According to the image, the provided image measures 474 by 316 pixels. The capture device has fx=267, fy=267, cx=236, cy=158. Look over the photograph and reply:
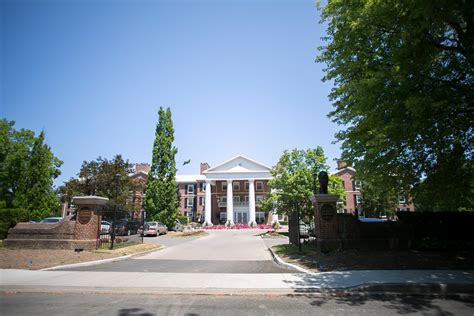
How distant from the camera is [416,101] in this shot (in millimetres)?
8203

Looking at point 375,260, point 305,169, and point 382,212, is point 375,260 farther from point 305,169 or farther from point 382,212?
point 382,212

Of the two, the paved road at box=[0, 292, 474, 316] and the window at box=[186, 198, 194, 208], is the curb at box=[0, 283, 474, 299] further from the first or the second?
the window at box=[186, 198, 194, 208]

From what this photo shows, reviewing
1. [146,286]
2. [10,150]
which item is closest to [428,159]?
[146,286]

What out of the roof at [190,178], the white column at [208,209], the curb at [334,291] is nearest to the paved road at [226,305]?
the curb at [334,291]

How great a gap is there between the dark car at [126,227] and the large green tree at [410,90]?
21.7 m

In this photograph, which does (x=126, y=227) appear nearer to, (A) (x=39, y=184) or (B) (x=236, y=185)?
(A) (x=39, y=184)

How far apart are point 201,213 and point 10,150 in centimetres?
3540

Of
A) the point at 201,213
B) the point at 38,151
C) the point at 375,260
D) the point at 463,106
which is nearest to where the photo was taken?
the point at 463,106

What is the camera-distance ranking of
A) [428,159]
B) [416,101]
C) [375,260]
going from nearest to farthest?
[416,101] → [375,260] → [428,159]

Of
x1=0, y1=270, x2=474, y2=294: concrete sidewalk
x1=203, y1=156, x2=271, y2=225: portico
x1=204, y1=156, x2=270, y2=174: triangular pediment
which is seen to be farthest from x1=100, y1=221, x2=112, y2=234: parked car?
x1=204, y1=156, x2=270, y2=174: triangular pediment

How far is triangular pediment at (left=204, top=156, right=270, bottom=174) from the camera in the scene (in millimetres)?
54500

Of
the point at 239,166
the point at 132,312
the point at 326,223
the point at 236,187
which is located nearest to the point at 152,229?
the point at 326,223

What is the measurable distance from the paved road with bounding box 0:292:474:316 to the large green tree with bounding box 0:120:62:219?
32.2 metres

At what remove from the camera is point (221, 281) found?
816cm
